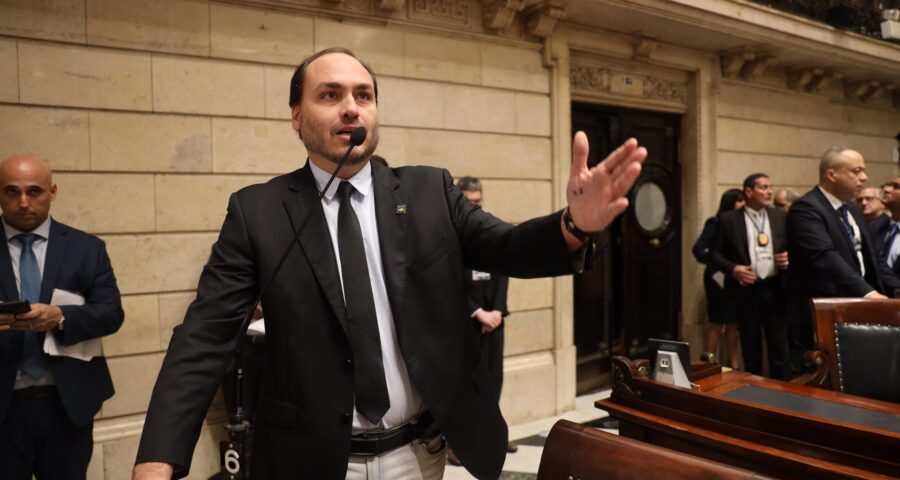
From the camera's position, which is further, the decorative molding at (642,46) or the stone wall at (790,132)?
the stone wall at (790,132)

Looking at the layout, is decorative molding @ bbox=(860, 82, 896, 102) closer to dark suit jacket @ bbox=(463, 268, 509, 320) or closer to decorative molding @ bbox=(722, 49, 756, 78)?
decorative molding @ bbox=(722, 49, 756, 78)

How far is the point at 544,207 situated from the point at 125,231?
9.76 feet

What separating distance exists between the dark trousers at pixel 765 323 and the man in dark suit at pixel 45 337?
471 cm

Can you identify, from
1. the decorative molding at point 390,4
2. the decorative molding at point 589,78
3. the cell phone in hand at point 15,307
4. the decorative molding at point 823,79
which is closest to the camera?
the cell phone in hand at point 15,307

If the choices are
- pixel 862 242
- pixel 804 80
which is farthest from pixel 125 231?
pixel 804 80

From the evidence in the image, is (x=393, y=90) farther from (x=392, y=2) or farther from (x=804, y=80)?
(x=804, y=80)

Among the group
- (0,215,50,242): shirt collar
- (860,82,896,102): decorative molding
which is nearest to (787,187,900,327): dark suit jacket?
(0,215,50,242): shirt collar

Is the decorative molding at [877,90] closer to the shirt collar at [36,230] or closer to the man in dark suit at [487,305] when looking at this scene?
the man in dark suit at [487,305]

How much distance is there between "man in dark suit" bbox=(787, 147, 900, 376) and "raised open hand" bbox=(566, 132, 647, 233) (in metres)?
3.06

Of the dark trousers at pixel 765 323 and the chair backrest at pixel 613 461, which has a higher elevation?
the chair backrest at pixel 613 461

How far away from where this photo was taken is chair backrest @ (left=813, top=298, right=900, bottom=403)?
229 centimetres

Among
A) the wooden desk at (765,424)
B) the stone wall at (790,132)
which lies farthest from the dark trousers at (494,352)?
the stone wall at (790,132)

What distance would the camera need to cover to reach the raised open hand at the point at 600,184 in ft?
3.53

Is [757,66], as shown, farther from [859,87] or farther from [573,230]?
[573,230]
